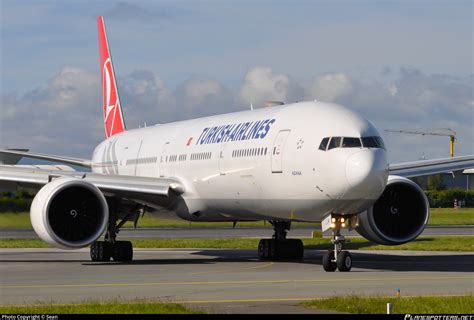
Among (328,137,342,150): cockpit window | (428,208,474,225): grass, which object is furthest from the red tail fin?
(428,208,474,225): grass

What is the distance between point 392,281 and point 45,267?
10356 mm

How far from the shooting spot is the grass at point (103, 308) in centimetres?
1495

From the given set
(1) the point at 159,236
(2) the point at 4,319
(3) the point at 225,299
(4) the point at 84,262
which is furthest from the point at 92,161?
(2) the point at 4,319

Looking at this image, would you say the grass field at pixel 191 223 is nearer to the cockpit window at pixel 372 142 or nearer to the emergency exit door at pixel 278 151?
the emergency exit door at pixel 278 151

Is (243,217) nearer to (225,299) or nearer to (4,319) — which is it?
(225,299)

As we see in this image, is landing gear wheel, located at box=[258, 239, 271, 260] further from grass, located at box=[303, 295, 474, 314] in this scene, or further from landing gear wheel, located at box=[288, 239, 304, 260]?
grass, located at box=[303, 295, 474, 314]

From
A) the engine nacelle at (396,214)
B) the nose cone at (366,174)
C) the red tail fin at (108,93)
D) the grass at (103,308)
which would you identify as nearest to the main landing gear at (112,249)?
the engine nacelle at (396,214)

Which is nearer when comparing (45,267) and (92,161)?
(45,267)

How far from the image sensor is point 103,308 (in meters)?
15.4

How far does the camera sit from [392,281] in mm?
21312

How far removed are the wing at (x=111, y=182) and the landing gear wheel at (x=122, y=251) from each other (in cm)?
143

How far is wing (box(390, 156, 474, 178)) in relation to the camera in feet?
100

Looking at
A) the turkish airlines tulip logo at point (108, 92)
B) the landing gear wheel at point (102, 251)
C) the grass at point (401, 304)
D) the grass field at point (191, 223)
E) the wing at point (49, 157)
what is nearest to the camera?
the grass at point (401, 304)

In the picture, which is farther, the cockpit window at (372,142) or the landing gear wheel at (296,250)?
the landing gear wheel at (296,250)
